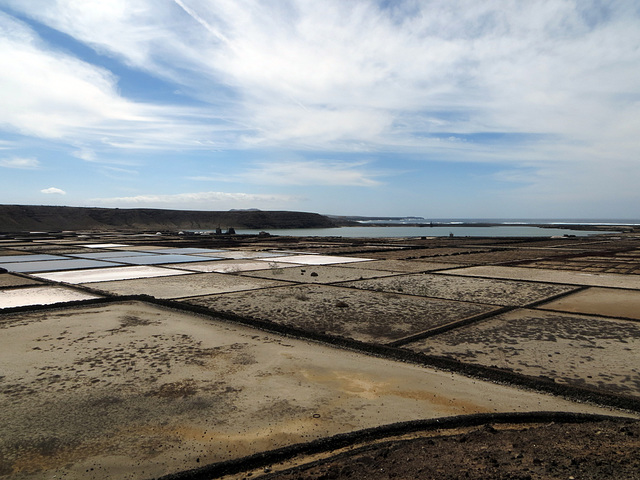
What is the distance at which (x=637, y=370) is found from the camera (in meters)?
6.11

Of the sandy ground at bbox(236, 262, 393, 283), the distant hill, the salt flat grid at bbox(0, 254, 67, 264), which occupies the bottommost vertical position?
the salt flat grid at bbox(0, 254, 67, 264)

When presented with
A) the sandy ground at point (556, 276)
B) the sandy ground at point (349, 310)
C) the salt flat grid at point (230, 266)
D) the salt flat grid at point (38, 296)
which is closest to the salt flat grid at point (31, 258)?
the salt flat grid at point (230, 266)

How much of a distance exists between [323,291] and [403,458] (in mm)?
9485

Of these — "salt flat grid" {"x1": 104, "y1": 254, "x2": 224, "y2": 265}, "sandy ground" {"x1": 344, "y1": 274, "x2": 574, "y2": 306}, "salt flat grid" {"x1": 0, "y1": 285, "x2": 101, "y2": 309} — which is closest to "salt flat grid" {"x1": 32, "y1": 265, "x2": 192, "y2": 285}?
"salt flat grid" {"x1": 0, "y1": 285, "x2": 101, "y2": 309}

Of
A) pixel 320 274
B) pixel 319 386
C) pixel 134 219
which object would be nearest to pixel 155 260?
pixel 320 274

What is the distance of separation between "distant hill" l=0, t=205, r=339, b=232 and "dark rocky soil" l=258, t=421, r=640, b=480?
8264cm

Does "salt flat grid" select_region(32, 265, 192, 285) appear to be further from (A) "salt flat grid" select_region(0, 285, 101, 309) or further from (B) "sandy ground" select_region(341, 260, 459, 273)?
(B) "sandy ground" select_region(341, 260, 459, 273)


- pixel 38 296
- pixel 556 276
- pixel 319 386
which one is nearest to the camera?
pixel 319 386

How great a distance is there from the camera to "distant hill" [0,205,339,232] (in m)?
76.9

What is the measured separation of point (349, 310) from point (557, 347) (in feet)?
15.3

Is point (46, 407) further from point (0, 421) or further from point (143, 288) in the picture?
point (143, 288)

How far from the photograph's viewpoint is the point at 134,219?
93.3m

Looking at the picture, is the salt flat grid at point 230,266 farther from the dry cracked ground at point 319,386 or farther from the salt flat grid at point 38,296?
the dry cracked ground at point 319,386

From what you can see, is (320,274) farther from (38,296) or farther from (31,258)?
(31,258)
